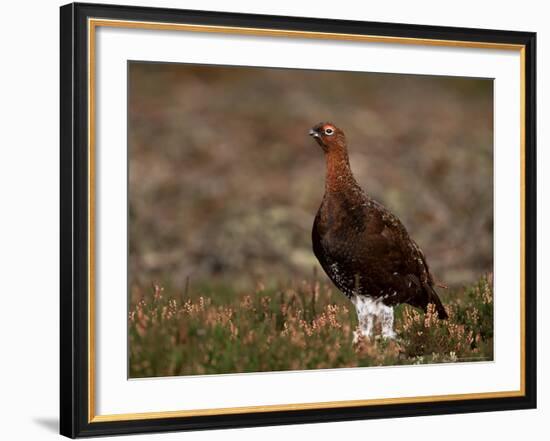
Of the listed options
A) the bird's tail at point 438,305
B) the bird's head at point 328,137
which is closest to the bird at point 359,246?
the bird's head at point 328,137

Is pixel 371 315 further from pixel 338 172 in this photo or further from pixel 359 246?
pixel 338 172

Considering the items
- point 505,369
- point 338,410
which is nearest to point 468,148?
point 505,369

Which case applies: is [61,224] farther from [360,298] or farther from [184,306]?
[360,298]

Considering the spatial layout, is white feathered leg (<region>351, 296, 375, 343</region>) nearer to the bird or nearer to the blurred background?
the bird

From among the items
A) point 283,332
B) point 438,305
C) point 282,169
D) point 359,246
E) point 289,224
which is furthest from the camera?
point 282,169

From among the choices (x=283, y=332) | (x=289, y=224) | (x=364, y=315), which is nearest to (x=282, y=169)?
(x=289, y=224)

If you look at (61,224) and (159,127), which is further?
(159,127)
